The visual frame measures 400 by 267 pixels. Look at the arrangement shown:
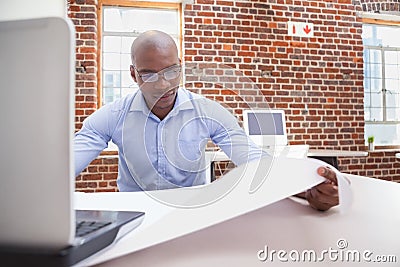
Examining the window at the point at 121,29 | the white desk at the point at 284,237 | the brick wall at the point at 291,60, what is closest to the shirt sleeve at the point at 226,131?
the white desk at the point at 284,237

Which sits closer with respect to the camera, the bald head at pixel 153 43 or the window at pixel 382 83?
the bald head at pixel 153 43

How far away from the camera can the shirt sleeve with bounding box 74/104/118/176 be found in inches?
42.6

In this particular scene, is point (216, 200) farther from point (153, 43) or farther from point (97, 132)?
point (97, 132)

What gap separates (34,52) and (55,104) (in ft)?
0.10

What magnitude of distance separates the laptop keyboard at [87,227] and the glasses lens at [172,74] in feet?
1.67

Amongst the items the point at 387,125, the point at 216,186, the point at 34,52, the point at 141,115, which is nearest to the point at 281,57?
the point at 387,125

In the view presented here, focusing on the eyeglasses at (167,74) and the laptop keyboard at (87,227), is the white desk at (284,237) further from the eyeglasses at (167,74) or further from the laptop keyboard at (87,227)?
the eyeglasses at (167,74)

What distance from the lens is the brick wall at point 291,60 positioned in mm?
3475

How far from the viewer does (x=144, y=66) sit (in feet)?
2.98

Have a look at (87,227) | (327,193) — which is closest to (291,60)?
(327,193)

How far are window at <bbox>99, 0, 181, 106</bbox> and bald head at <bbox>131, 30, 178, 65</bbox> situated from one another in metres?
2.65

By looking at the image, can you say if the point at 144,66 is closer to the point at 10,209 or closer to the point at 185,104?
the point at 185,104

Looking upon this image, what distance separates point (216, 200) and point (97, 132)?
0.73 meters

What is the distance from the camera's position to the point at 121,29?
3.76 m
